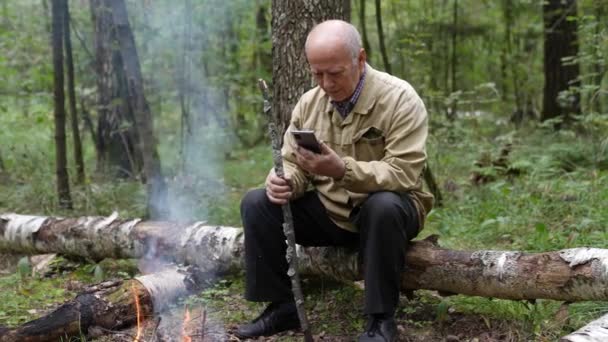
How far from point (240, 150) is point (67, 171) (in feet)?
18.6

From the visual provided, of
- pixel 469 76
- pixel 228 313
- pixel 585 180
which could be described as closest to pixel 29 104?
pixel 228 313

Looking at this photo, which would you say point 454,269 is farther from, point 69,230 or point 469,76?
point 469,76

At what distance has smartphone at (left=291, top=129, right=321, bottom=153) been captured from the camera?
271 centimetres

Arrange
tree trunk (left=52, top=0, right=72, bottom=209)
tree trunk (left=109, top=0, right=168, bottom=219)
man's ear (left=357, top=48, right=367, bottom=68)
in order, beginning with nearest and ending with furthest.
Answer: man's ear (left=357, top=48, right=367, bottom=68)
tree trunk (left=109, top=0, right=168, bottom=219)
tree trunk (left=52, top=0, right=72, bottom=209)

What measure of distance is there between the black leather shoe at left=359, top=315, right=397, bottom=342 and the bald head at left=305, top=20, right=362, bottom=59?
1.36 metres

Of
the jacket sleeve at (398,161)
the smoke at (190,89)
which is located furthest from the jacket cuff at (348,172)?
the smoke at (190,89)

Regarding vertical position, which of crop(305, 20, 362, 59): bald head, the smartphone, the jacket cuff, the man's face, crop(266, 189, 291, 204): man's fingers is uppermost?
crop(305, 20, 362, 59): bald head

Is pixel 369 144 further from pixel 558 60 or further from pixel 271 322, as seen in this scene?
pixel 558 60

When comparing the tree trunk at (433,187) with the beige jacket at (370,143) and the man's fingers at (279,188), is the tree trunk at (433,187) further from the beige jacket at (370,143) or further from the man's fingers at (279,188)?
the man's fingers at (279,188)

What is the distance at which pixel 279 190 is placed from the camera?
305 centimetres

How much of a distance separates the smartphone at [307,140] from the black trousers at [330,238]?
432mm

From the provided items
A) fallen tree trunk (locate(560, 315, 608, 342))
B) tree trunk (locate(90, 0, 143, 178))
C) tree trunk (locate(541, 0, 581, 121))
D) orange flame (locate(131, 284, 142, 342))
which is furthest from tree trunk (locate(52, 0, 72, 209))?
tree trunk (locate(541, 0, 581, 121))

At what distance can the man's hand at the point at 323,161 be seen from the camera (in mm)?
2840

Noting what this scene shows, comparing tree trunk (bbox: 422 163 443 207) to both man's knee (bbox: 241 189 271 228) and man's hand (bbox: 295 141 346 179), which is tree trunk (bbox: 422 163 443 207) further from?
man's hand (bbox: 295 141 346 179)
